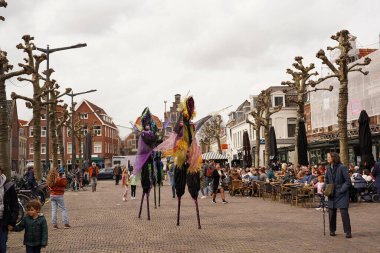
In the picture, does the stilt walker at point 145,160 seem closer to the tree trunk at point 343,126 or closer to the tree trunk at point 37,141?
the tree trunk at point 343,126

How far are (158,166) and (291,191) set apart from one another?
528 cm

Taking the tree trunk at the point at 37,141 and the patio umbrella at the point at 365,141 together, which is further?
the tree trunk at the point at 37,141

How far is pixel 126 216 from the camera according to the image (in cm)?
1548

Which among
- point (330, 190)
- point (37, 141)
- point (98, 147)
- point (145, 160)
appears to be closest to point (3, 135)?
point (145, 160)

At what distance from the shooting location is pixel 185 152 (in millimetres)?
13008

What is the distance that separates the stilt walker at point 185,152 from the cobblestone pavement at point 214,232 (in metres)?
1.05

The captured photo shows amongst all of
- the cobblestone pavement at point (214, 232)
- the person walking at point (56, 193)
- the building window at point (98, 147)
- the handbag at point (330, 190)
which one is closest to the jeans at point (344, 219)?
the cobblestone pavement at point (214, 232)

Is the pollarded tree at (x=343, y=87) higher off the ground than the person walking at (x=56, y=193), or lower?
higher

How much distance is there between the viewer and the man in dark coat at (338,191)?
34.1 ft

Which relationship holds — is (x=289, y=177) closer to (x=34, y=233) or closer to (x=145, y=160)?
(x=145, y=160)

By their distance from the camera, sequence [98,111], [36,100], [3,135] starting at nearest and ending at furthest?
[3,135] < [36,100] < [98,111]

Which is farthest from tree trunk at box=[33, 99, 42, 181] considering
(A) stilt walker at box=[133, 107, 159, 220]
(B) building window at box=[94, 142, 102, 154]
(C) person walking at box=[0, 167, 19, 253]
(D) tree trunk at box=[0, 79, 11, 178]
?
(B) building window at box=[94, 142, 102, 154]

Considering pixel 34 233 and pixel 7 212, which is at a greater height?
pixel 7 212

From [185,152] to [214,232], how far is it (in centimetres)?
245
